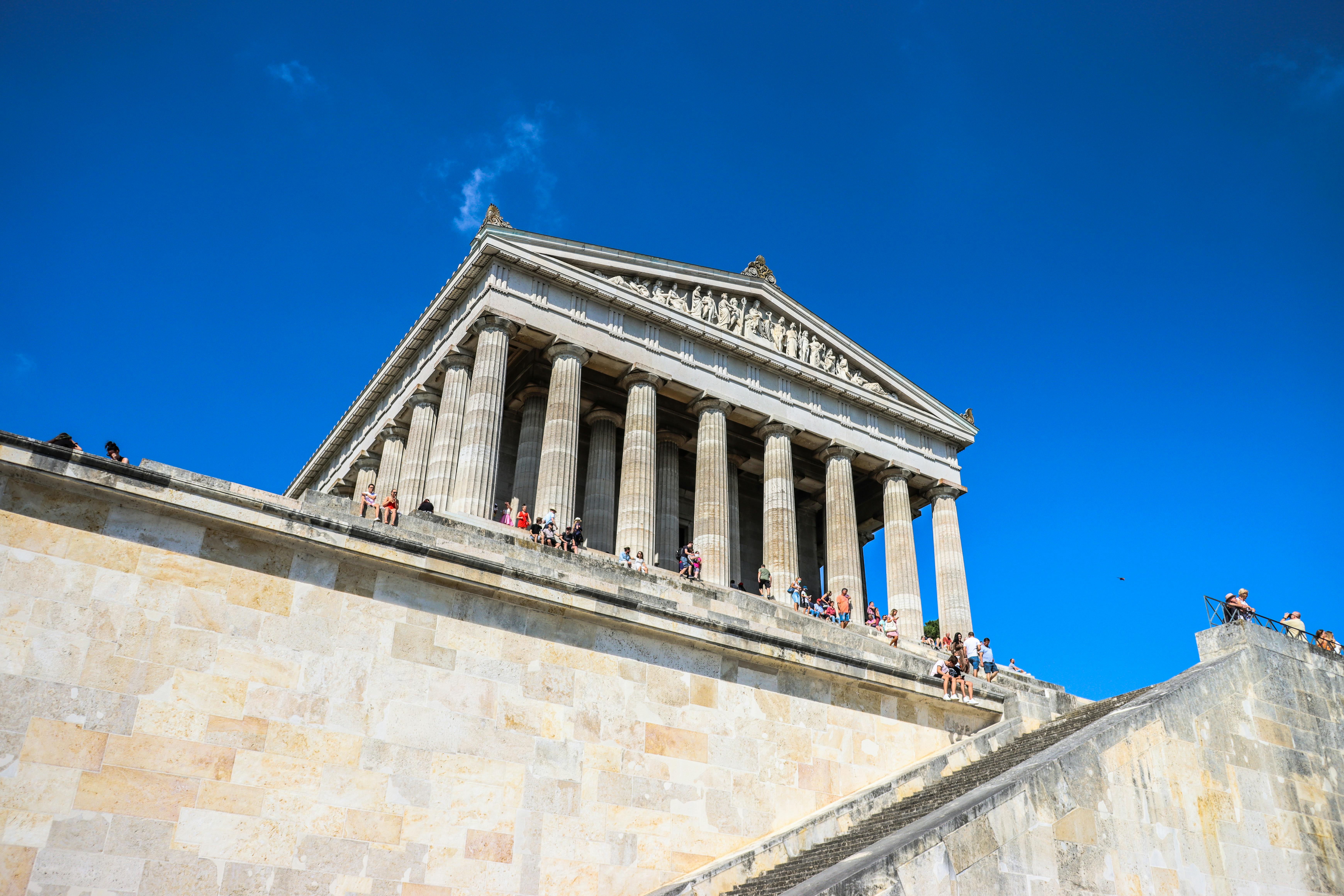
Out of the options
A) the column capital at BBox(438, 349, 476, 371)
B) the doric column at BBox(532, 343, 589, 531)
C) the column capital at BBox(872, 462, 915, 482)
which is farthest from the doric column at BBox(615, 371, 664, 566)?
the column capital at BBox(872, 462, 915, 482)

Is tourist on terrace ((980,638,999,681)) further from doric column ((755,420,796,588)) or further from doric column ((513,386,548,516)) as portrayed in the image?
doric column ((513,386,548,516))

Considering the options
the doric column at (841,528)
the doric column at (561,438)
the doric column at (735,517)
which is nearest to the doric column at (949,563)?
the doric column at (841,528)

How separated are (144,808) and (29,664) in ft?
6.87

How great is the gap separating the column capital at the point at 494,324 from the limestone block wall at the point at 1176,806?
2203 cm

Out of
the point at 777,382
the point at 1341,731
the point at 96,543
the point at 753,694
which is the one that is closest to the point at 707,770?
the point at 753,694

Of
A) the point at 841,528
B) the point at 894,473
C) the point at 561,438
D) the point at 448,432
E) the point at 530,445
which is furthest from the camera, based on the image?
the point at 894,473

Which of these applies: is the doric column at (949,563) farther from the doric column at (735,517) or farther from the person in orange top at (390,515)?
the person in orange top at (390,515)

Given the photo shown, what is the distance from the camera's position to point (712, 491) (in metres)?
34.8

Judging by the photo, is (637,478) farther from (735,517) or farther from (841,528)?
(841,528)

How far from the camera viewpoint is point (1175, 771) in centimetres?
1509

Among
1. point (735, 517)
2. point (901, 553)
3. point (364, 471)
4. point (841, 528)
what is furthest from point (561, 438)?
point (901, 553)

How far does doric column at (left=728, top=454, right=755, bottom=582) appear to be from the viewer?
38938 millimetres

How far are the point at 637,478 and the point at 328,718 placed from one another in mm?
20255

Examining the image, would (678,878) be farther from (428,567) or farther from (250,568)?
(250,568)
